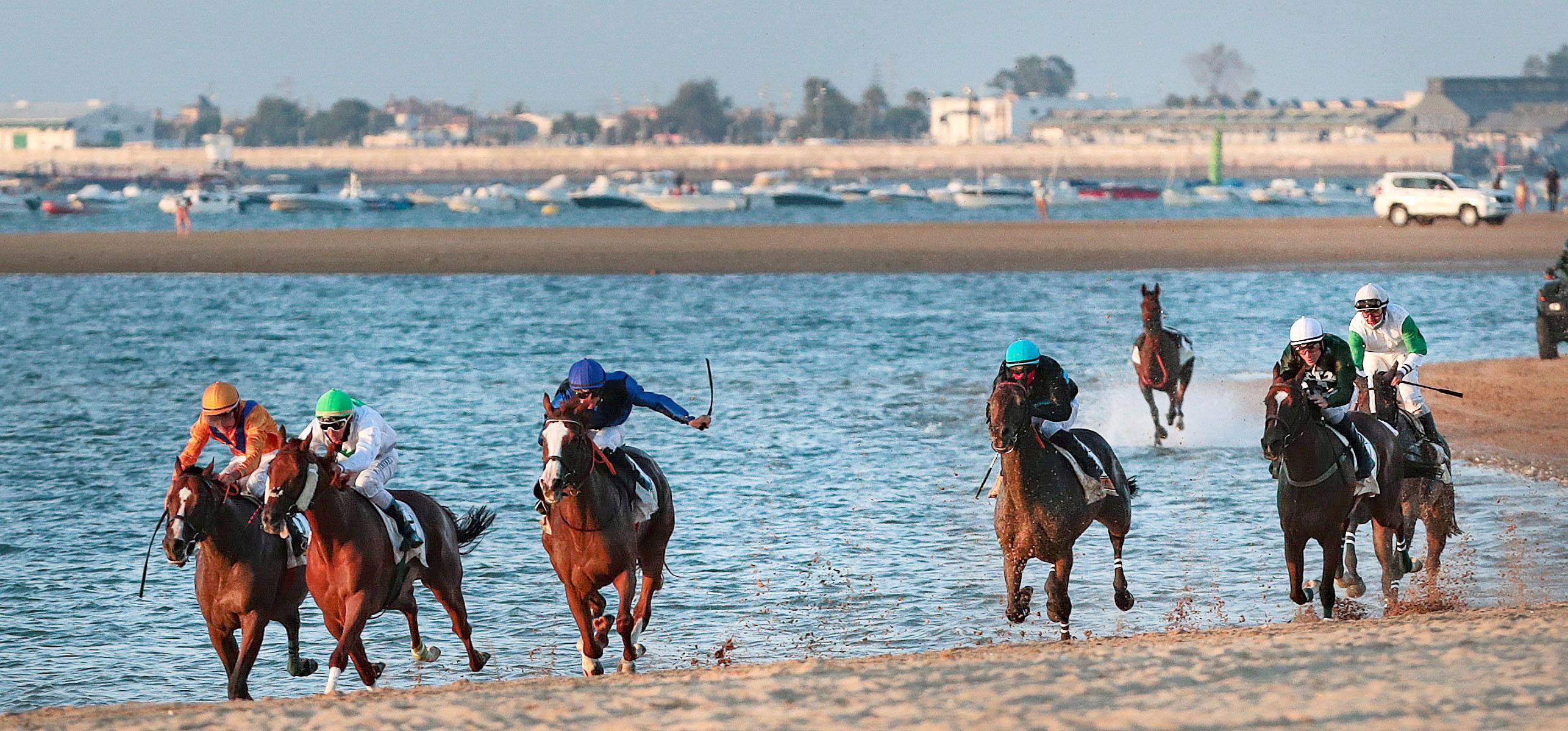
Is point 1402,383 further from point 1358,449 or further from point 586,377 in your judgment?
point 586,377

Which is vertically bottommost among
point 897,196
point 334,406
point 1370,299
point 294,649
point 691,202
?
point 897,196

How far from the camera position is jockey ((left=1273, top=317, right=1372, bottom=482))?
12.1 m

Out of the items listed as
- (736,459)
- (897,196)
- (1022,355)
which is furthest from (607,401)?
(897,196)

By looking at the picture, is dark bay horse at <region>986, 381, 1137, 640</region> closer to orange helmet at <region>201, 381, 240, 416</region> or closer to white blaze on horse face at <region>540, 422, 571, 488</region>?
white blaze on horse face at <region>540, 422, 571, 488</region>

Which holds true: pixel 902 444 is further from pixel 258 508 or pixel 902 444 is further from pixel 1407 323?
pixel 258 508

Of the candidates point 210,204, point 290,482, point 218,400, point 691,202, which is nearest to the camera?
point 290,482

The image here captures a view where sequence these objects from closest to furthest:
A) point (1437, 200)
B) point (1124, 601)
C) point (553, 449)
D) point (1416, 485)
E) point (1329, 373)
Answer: point (553, 449), point (1329, 373), point (1124, 601), point (1416, 485), point (1437, 200)

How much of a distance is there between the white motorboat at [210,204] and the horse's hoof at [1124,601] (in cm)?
11353

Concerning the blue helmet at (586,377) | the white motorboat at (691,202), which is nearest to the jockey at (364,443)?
the blue helmet at (586,377)

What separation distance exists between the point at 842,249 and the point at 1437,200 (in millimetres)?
19791

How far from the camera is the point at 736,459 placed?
Result: 21.1 m

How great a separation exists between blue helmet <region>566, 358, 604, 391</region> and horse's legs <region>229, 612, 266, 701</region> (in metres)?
2.39

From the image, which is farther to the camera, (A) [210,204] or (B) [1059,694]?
(A) [210,204]

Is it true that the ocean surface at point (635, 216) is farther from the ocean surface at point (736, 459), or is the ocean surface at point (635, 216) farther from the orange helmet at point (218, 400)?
the orange helmet at point (218, 400)
